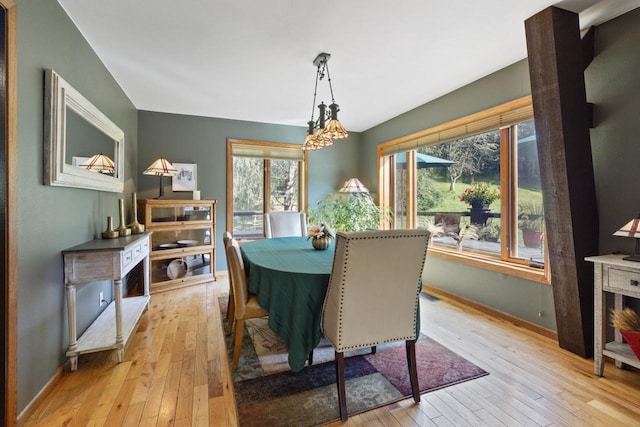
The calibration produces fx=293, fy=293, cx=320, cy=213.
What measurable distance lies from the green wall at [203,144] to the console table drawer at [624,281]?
12.6ft

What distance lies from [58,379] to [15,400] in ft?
1.59

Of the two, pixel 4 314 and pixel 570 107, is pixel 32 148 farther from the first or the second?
pixel 570 107

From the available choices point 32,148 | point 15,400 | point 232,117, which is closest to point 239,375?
point 15,400

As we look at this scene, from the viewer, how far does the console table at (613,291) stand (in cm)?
174

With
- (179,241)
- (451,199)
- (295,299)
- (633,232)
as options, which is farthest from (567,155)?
(179,241)

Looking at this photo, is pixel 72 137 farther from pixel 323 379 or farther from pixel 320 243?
pixel 323 379

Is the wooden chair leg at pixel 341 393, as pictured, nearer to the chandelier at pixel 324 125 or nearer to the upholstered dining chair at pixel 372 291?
the upholstered dining chair at pixel 372 291

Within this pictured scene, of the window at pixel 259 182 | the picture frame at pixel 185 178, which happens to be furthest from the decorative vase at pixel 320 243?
the picture frame at pixel 185 178

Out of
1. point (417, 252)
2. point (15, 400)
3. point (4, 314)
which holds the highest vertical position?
point (417, 252)

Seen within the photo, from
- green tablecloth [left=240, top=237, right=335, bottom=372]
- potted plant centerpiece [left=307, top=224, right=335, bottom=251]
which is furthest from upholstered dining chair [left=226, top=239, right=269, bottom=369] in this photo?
potted plant centerpiece [left=307, top=224, right=335, bottom=251]

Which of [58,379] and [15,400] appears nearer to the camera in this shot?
[15,400]

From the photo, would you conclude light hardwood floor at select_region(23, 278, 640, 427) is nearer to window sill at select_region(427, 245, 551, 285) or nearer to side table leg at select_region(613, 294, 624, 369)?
side table leg at select_region(613, 294, 624, 369)

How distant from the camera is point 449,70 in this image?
9.39 feet

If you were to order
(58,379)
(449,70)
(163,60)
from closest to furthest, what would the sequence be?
(58,379) < (163,60) < (449,70)
